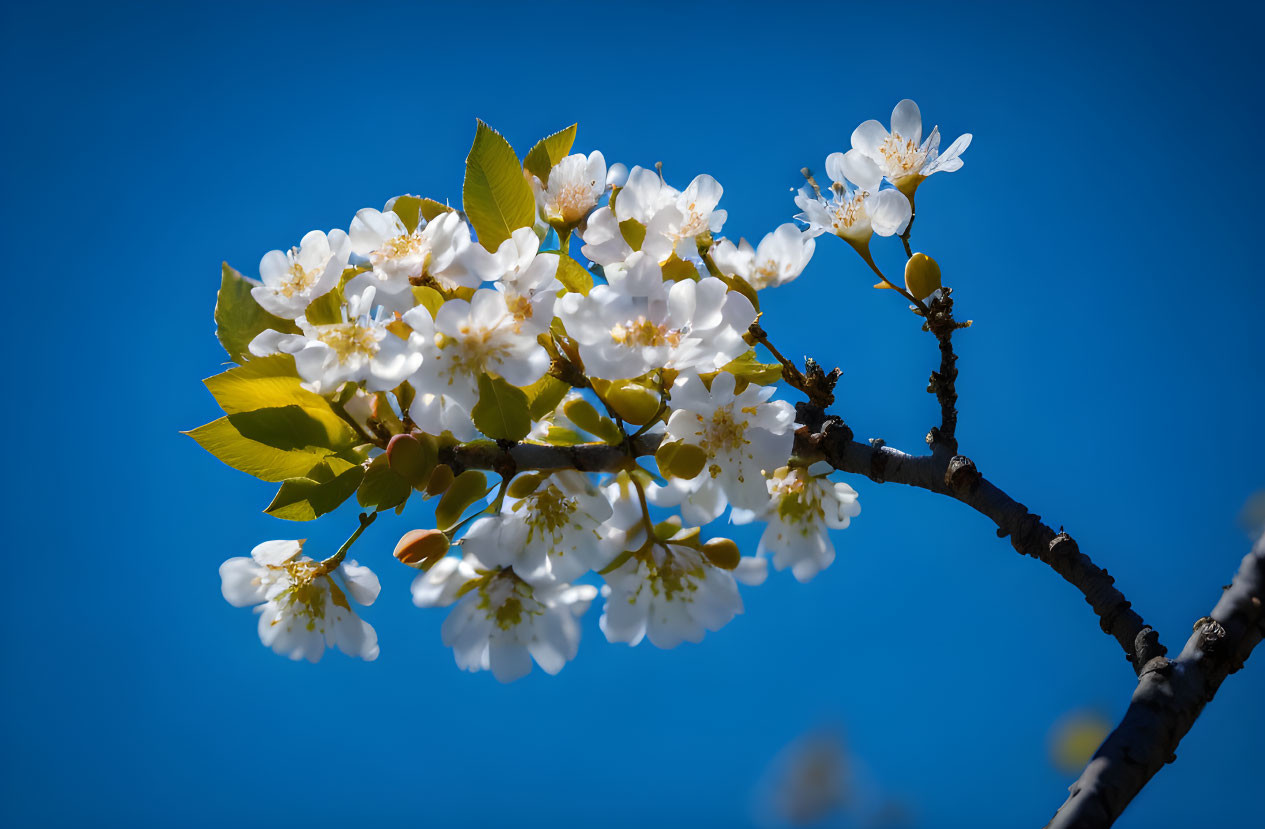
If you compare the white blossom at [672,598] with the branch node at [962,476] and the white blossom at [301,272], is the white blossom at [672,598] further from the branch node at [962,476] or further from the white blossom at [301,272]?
the white blossom at [301,272]

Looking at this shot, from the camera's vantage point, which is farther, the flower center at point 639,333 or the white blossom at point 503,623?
the white blossom at point 503,623

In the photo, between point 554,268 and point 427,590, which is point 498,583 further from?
point 554,268

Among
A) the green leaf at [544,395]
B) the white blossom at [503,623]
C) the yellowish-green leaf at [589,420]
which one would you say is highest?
the green leaf at [544,395]

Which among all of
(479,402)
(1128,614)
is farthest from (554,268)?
(1128,614)

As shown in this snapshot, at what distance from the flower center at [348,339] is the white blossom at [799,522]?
1.13 feet

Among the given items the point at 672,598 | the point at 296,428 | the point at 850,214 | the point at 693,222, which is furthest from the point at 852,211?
the point at 296,428

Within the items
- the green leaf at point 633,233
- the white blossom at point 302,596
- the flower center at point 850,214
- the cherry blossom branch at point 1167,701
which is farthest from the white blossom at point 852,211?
the white blossom at point 302,596

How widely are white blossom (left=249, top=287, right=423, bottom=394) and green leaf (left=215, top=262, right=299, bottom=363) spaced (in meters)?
0.07

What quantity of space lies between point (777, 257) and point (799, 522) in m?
0.23

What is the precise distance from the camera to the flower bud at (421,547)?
0.63 m

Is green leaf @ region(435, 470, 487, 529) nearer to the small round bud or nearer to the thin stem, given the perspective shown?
the thin stem

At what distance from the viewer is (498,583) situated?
2.29 feet

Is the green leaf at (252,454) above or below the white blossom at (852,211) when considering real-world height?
below

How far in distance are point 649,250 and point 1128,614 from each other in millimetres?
438
